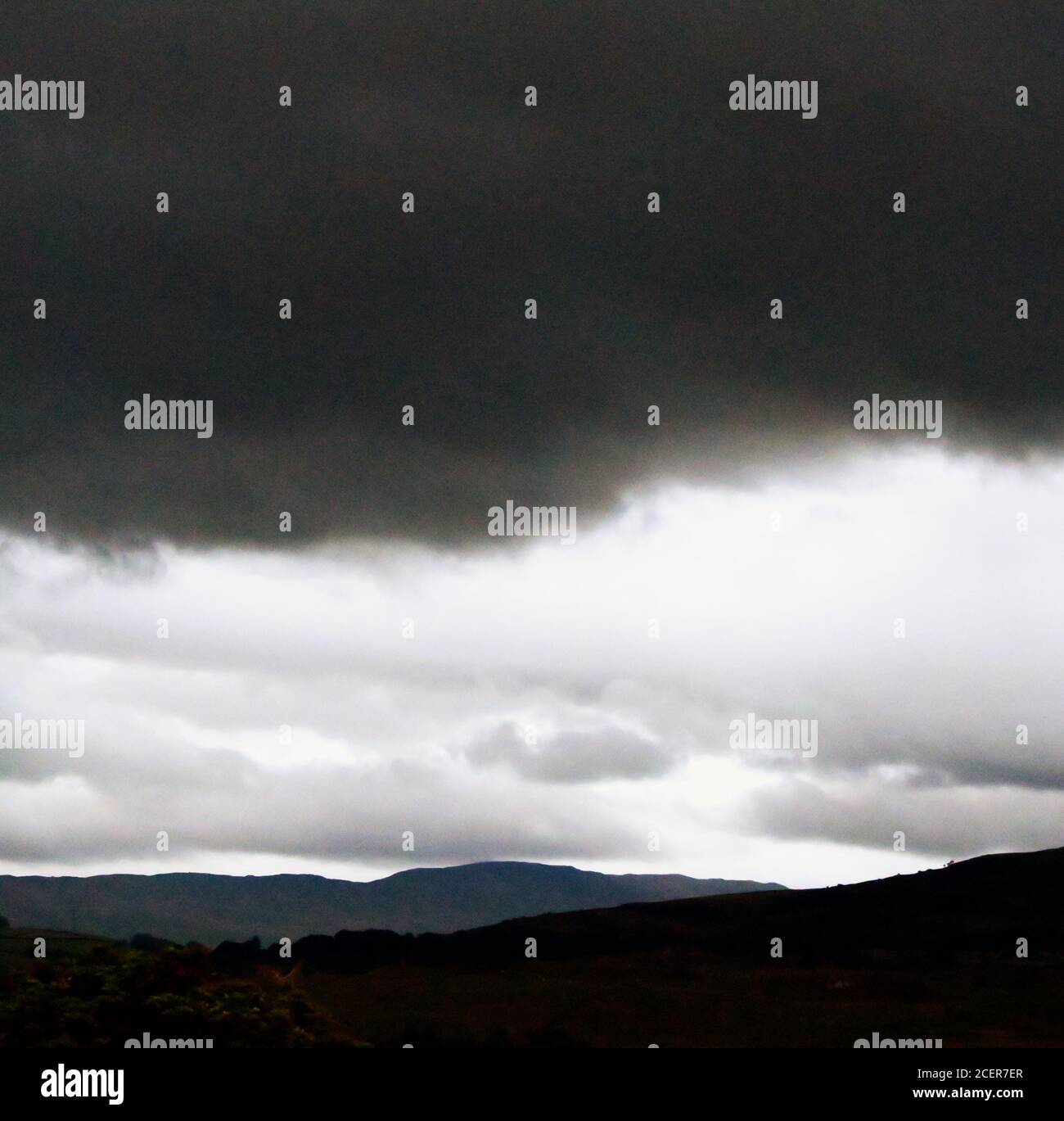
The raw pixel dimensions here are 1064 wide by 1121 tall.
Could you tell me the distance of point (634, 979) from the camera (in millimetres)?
95000

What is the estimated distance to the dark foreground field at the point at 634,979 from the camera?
39219 mm

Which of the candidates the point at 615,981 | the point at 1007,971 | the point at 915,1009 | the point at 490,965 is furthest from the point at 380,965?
the point at 1007,971

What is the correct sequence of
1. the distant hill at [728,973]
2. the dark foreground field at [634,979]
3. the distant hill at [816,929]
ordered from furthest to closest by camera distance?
the distant hill at [816,929] → the distant hill at [728,973] → the dark foreground field at [634,979]

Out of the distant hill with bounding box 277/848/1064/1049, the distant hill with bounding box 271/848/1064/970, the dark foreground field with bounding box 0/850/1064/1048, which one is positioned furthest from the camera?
the distant hill with bounding box 271/848/1064/970

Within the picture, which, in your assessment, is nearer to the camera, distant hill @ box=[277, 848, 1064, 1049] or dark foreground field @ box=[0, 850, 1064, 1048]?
dark foreground field @ box=[0, 850, 1064, 1048]

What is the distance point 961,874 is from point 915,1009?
53245 millimetres

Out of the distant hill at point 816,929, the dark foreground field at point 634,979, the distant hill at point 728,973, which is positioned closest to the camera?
the dark foreground field at point 634,979

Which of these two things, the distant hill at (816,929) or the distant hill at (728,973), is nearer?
the distant hill at (728,973)

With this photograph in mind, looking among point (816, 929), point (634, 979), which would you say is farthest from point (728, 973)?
point (816, 929)

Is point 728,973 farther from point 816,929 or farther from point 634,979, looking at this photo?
point 816,929

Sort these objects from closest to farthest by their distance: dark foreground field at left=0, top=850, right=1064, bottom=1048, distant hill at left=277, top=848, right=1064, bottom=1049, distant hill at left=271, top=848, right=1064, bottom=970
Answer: dark foreground field at left=0, top=850, right=1064, bottom=1048 → distant hill at left=277, top=848, right=1064, bottom=1049 → distant hill at left=271, top=848, right=1064, bottom=970

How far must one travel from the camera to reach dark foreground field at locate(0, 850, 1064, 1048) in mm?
39219
